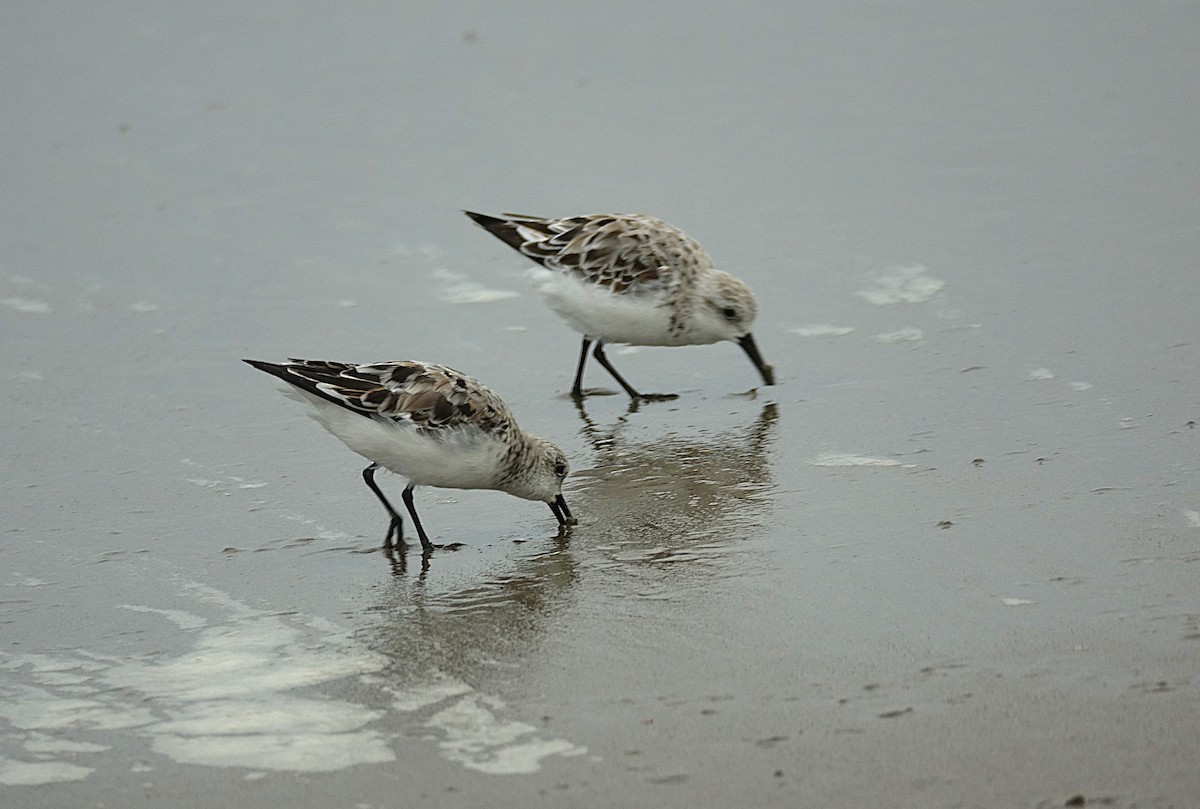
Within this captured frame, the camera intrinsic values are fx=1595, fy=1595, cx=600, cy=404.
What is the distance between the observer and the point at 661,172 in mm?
11805

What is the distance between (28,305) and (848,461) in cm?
574

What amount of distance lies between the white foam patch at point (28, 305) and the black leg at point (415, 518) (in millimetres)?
4354

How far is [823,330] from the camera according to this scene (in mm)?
9125

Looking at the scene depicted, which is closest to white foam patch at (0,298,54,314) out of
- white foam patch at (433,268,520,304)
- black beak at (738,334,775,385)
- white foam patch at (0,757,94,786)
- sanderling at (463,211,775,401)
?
white foam patch at (433,268,520,304)

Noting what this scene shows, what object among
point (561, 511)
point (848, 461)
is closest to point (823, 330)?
point (848, 461)

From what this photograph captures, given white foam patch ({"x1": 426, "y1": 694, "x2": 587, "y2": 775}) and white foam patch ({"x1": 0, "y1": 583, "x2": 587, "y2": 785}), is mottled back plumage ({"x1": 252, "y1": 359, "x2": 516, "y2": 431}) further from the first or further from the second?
white foam patch ({"x1": 426, "y1": 694, "x2": 587, "y2": 775})

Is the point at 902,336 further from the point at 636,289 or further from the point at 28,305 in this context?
the point at 28,305

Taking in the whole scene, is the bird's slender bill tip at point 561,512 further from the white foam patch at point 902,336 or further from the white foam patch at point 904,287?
the white foam patch at point 904,287

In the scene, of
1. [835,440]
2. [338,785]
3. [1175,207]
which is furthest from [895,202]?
[338,785]

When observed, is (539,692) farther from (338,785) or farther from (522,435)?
(522,435)

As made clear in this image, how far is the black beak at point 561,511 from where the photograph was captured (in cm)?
679

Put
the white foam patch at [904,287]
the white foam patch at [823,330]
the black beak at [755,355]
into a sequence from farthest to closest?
the white foam patch at [904,287]
the white foam patch at [823,330]
the black beak at [755,355]

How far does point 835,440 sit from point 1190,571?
229 centimetres

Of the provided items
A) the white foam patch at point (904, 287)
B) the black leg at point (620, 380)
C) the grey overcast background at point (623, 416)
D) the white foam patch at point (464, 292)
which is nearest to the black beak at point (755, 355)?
the grey overcast background at point (623, 416)
